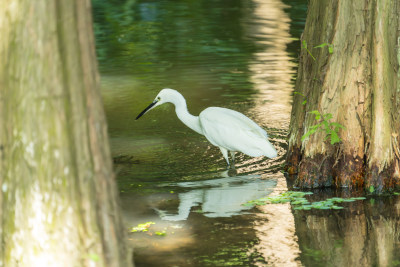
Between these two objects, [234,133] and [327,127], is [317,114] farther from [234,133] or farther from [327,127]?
[234,133]

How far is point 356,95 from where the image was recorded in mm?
6566

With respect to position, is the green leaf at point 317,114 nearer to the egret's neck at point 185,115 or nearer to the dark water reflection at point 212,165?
the dark water reflection at point 212,165

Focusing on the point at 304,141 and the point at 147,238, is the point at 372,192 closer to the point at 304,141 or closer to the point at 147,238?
the point at 304,141

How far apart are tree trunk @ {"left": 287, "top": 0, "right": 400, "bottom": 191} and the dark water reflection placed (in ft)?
1.02

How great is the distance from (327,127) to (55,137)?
3.61 m

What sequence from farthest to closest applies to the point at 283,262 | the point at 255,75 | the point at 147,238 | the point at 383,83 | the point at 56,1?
the point at 255,75 → the point at 383,83 → the point at 147,238 → the point at 283,262 → the point at 56,1

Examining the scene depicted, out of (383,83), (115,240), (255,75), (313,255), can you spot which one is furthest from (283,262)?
(255,75)

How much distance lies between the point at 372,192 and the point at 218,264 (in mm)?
2240

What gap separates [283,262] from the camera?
5.19 meters

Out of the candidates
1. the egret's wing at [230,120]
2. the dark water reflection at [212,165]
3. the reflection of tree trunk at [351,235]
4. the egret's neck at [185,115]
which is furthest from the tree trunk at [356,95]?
the egret's neck at [185,115]

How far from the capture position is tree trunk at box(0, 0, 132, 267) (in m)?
3.59

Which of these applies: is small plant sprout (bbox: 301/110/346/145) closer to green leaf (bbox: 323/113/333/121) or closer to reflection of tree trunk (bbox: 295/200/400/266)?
green leaf (bbox: 323/113/333/121)

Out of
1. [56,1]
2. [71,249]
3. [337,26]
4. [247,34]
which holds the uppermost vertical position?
[56,1]

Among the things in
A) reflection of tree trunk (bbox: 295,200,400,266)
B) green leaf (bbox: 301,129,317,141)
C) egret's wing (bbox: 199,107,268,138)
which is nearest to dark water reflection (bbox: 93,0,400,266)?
reflection of tree trunk (bbox: 295,200,400,266)
